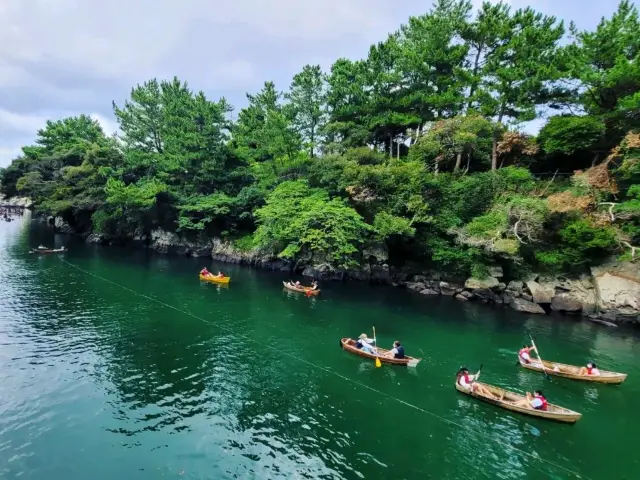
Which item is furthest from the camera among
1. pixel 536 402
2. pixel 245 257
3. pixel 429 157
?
pixel 245 257

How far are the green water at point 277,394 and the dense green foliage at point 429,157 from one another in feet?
26.1

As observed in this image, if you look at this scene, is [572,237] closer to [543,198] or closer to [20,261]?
[543,198]

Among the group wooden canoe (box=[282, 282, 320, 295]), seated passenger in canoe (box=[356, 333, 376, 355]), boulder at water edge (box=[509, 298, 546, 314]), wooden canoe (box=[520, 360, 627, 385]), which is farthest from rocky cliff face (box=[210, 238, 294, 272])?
wooden canoe (box=[520, 360, 627, 385])

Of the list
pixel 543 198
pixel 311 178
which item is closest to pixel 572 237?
pixel 543 198

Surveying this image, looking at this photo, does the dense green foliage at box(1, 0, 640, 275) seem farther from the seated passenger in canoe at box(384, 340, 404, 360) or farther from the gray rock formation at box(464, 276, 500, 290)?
the seated passenger in canoe at box(384, 340, 404, 360)

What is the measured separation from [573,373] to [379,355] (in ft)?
33.3

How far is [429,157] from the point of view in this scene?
40.3 meters

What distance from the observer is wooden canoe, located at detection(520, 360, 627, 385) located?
1891cm

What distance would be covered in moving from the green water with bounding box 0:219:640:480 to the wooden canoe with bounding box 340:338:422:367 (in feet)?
1.78

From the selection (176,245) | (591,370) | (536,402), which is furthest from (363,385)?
(176,245)

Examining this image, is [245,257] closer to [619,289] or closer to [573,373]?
[573,373]

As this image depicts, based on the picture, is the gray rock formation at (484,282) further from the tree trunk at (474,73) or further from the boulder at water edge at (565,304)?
the tree trunk at (474,73)

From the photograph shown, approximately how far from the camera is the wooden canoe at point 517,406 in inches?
592

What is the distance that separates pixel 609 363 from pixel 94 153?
68174 millimetres
